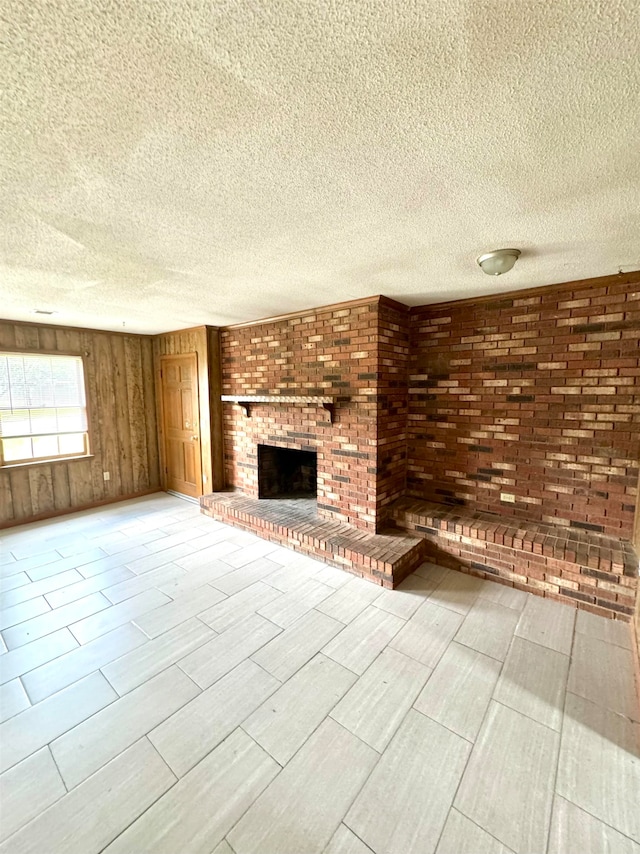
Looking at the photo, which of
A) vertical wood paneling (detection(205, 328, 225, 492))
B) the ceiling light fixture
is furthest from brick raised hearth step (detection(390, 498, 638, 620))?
Result: vertical wood paneling (detection(205, 328, 225, 492))

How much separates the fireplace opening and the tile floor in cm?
158

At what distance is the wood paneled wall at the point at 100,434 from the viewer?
4109 mm

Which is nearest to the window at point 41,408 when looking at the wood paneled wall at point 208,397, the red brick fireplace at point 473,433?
the wood paneled wall at point 208,397

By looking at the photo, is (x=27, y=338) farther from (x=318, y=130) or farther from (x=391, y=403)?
(x=318, y=130)

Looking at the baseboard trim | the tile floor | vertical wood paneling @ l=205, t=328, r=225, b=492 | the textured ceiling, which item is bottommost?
the tile floor

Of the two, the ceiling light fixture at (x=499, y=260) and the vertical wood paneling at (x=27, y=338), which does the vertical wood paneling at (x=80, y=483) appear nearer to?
the vertical wood paneling at (x=27, y=338)

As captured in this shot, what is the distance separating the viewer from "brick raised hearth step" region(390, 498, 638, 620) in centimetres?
239

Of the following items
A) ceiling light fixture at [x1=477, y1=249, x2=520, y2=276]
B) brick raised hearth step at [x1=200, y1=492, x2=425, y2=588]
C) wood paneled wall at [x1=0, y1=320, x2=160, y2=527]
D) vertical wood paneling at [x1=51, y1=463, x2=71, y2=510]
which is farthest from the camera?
vertical wood paneling at [x1=51, y1=463, x2=71, y2=510]

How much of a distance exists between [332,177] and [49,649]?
2.96 m

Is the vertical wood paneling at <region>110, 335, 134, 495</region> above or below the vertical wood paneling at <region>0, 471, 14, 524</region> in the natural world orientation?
above

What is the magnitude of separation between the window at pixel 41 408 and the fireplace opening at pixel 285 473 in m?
2.44

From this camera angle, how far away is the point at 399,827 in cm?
127

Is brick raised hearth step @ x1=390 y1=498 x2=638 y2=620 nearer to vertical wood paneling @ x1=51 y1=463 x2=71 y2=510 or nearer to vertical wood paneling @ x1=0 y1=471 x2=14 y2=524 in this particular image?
vertical wood paneling @ x1=51 y1=463 x2=71 y2=510

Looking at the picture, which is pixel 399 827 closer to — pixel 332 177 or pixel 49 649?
pixel 49 649
